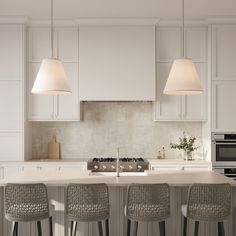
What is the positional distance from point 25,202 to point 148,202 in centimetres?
104

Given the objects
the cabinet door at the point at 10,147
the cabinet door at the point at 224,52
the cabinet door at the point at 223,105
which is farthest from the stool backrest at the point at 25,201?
the cabinet door at the point at 224,52

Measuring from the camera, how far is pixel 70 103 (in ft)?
19.3

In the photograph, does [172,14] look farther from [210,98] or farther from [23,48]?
[23,48]

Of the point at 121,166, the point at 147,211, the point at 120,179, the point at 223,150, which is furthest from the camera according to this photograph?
the point at 223,150

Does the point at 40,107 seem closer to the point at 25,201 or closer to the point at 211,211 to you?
the point at 25,201

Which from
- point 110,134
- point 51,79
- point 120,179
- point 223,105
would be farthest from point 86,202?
point 223,105

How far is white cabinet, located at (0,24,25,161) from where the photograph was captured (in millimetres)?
5719

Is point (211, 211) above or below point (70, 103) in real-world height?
below

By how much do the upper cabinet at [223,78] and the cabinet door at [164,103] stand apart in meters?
0.52

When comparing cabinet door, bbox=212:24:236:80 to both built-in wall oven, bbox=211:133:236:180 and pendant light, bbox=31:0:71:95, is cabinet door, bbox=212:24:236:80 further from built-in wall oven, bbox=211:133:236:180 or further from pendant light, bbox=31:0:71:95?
pendant light, bbox=31:0:71:95

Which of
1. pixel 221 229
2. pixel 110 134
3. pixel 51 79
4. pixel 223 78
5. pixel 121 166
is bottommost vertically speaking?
pixel 221 229

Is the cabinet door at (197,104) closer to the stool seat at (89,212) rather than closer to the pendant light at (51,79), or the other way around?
the pendant light at (51,79)

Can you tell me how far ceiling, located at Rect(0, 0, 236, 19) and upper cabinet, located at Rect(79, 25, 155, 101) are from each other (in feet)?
0.96

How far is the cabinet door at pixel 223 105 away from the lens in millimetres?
5691
